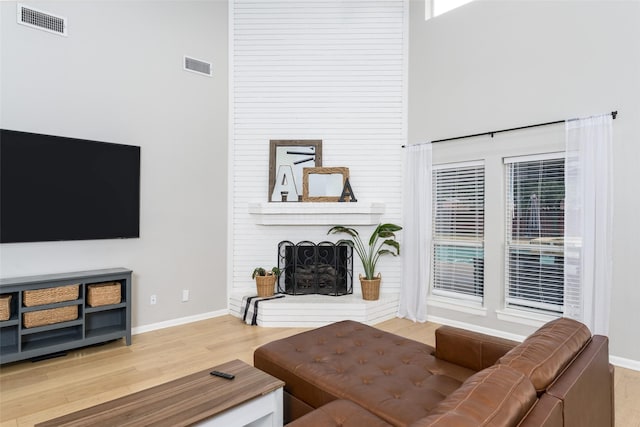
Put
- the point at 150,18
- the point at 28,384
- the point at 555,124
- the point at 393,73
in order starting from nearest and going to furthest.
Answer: the point at 28,384 → the point at 555,124 → the point at 150,18 → the point at 393,73

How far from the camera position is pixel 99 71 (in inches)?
145

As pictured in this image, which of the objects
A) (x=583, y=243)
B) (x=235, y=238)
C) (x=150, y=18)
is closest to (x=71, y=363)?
(x=235, y=238)

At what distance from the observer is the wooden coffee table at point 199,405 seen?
1.44 metres

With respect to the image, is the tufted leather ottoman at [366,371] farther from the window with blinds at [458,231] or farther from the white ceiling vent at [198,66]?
the white ceiling vent at [198,66]

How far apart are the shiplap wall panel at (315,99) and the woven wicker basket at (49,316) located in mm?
1915

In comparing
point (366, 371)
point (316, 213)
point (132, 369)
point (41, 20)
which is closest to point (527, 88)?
point (316, 213)

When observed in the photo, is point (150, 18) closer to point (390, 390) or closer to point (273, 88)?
point (273, 88)

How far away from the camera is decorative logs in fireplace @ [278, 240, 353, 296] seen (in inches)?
186

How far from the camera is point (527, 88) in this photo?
368 centimetres

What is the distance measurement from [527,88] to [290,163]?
2817 millimetres

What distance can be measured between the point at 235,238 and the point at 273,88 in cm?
208

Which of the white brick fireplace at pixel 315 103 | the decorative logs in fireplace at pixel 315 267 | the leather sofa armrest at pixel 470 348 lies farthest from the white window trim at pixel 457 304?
the leather sofa armrest at pixel 470 348

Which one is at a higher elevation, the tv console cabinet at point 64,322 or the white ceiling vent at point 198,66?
the white ceiling vent at point 198,66

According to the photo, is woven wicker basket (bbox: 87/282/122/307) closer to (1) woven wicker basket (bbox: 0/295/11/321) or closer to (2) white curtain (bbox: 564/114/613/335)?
(1) woven wicker basket (bbox: 0/295/11/321)
